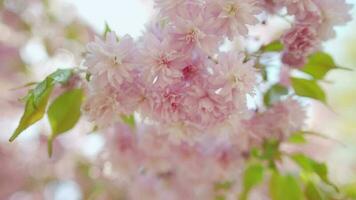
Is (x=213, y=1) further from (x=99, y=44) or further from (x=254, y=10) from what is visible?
(x=99, y=44)

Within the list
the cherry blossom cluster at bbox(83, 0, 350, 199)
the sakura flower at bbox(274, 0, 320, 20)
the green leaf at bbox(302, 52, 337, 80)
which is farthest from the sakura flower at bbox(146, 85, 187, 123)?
the green leaf at bbox(302, 52, 337, 80)

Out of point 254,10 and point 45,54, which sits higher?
point 254,10

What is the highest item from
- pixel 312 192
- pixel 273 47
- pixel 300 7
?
pixel 300 7

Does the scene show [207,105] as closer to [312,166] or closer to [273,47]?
[273,47]

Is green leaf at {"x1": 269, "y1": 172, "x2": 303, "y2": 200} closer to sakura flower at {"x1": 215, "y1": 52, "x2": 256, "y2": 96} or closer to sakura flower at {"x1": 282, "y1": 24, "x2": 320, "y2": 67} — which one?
sakura flower at {"x1": 282, "y1": 24, "x2": 320, "y2": 67}

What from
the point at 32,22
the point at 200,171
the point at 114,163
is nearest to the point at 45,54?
the point at 32,22

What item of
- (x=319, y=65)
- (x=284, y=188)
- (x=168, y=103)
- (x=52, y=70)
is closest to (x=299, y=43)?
(x=319, y=65)

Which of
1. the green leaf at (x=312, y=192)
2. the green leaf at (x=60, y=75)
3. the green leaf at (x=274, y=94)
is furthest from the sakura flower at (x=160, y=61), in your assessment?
the green leaf at (x=312, y=192)
